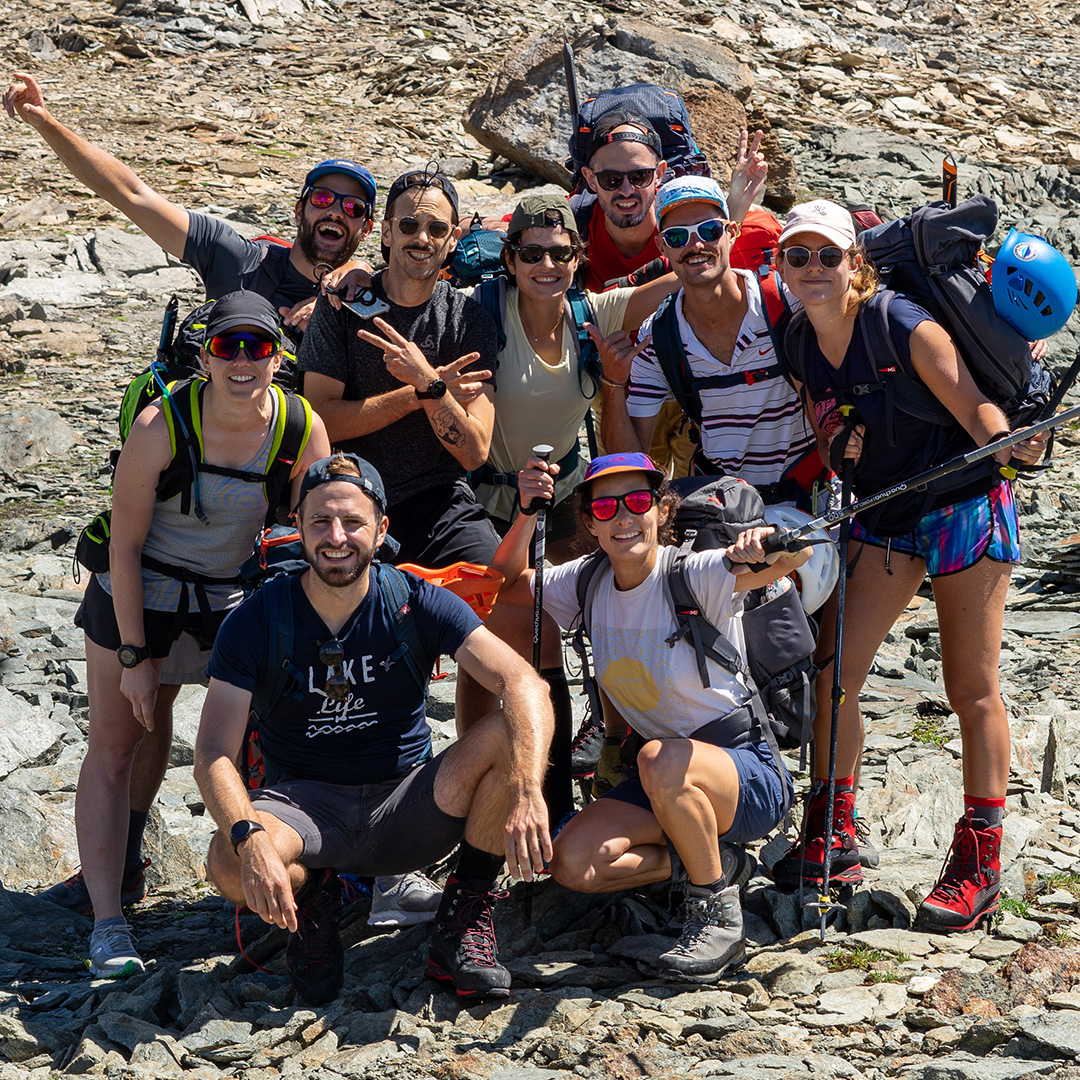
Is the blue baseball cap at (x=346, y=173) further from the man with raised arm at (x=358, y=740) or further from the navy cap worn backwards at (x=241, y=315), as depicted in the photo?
the man with raised arm at (x=358, y=740)

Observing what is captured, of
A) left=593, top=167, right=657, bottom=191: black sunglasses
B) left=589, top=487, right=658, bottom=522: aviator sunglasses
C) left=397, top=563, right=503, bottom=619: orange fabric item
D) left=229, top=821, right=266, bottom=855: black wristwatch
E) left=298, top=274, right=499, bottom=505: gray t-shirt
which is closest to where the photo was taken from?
left=229, top=821, right=266, bottom=855: black wristwatch

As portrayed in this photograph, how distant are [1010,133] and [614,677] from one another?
22756 mm

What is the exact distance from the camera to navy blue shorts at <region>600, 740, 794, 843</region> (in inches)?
229

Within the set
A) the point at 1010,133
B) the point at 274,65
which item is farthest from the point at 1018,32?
the point at 274,65

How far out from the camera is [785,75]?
26703 mm

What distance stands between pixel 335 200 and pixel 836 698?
3784 millimetres

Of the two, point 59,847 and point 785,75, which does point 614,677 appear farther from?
point 785,75

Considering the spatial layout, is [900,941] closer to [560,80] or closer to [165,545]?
[165,545]

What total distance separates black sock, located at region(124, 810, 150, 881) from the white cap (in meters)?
4.43

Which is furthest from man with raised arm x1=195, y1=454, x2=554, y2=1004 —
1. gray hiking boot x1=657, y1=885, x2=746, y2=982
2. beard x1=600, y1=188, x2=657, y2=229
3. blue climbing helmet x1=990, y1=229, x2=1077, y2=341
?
blue climbing helmet x1=990, y1=229, x2=1077, y2=341

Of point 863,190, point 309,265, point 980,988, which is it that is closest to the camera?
point 980,988

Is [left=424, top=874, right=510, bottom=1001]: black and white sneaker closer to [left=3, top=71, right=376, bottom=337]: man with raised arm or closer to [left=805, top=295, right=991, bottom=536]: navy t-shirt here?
[left=805, top=295, right=991, bottom=536]: navy t-shirt

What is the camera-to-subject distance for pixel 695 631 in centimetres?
577

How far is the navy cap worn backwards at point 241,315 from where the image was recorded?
579cm
